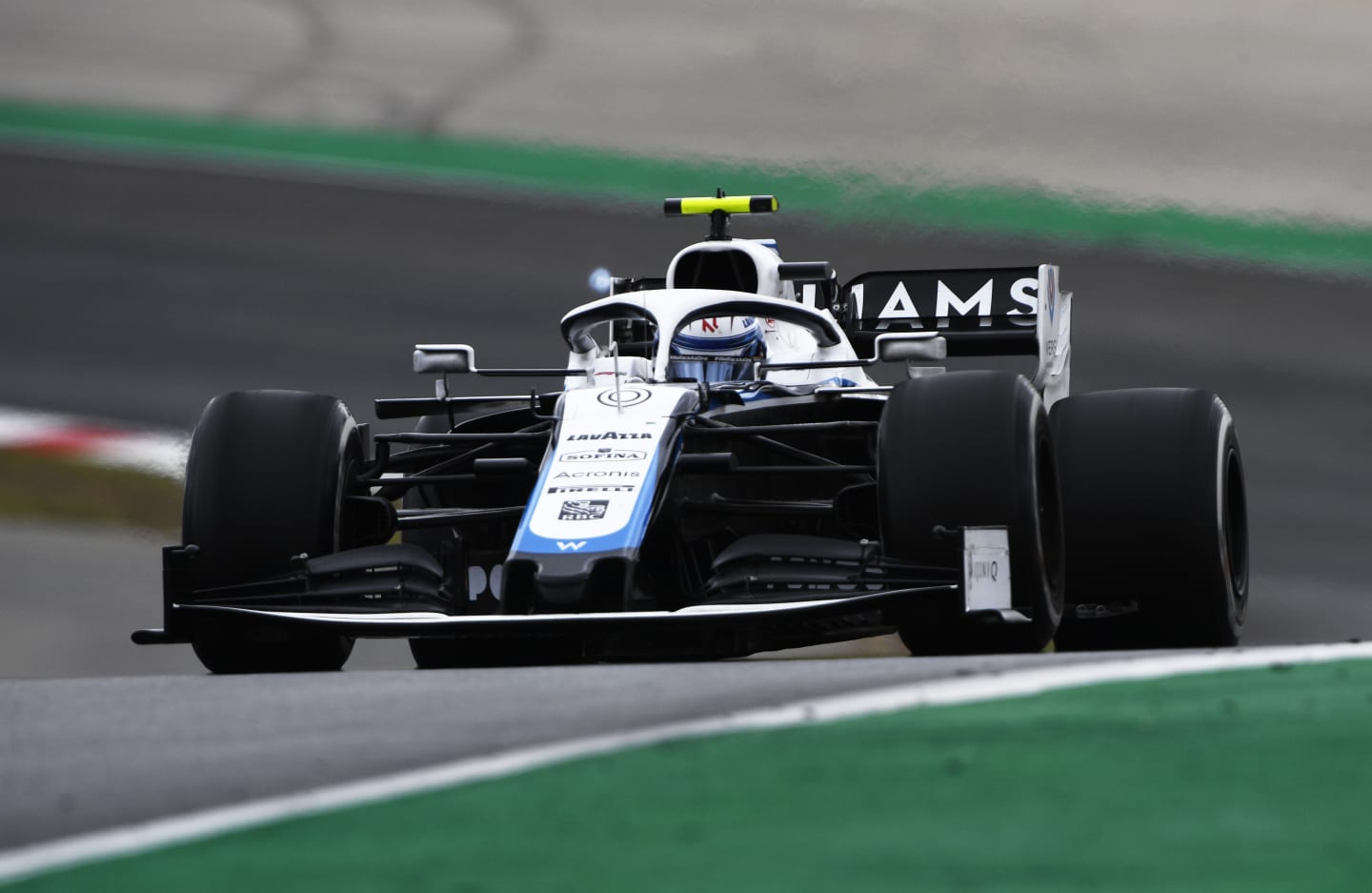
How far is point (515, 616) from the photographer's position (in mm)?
7699

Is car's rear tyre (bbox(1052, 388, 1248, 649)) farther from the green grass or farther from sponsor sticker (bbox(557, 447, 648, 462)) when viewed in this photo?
the green grass

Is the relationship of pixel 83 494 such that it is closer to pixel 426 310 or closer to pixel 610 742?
pixel 426 310

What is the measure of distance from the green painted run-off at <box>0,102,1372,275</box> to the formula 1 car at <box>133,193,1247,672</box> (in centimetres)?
731

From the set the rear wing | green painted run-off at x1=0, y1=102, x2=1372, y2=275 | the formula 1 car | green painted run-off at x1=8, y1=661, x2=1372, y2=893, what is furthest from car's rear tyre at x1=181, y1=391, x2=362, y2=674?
green painted run-off at x1=0, y1=102, x2=1372, y2=275

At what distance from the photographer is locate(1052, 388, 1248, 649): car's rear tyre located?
9391mm

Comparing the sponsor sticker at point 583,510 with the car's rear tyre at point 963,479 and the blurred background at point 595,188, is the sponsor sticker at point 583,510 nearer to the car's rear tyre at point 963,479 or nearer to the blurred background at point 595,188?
the car's rear tyre at point 963,479

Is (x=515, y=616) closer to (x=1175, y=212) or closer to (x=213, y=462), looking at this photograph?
(x=213, y=462)

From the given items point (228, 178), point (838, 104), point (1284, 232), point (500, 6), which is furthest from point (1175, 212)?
point (228, 178)

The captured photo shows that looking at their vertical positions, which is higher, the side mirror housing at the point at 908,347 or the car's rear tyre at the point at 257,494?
the side mirror housing at the point at 908,347

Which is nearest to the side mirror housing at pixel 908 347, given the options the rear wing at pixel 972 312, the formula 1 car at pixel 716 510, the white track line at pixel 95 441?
the formula 1 car at pixel 716 510

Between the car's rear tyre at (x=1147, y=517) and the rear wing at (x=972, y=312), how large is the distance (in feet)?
6.39

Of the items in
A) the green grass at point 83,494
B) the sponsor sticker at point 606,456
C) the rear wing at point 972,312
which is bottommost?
the green grass at point 83,494

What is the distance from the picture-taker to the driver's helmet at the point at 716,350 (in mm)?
10375

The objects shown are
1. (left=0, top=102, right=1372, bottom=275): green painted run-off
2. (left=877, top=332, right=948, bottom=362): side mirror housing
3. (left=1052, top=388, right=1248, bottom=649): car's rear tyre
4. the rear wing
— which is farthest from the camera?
(left=0, top=102, right=1372, bottom=275): green painted run-off
